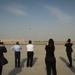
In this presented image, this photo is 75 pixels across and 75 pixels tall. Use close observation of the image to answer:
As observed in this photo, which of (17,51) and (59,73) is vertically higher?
(17,51)

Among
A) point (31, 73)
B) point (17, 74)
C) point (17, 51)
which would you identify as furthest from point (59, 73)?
point (17, 51)

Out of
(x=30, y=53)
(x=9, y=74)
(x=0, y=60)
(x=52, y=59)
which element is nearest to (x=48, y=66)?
(x=52, y=59)

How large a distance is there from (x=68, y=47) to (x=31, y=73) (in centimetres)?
355

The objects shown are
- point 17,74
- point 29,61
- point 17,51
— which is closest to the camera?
point 17,74

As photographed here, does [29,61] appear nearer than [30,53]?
No

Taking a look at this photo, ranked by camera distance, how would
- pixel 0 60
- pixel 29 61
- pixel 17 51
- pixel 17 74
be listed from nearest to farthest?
pixel 0 60 → pixel 17 74 → pixel 17 51 → pixel 29 61

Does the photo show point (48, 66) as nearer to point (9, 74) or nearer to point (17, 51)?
point (9, 74)

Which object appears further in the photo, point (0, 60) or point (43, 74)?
point (43, 74)

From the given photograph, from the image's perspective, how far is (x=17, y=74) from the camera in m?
11.5

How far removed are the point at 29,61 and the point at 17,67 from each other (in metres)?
1.19

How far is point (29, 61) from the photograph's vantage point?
15086 mm

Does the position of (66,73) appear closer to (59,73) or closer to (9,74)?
(59,73)

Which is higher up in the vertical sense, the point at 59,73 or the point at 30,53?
the point at 30,53

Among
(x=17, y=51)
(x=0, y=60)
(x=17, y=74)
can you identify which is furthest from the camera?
(x=17, y=51)
